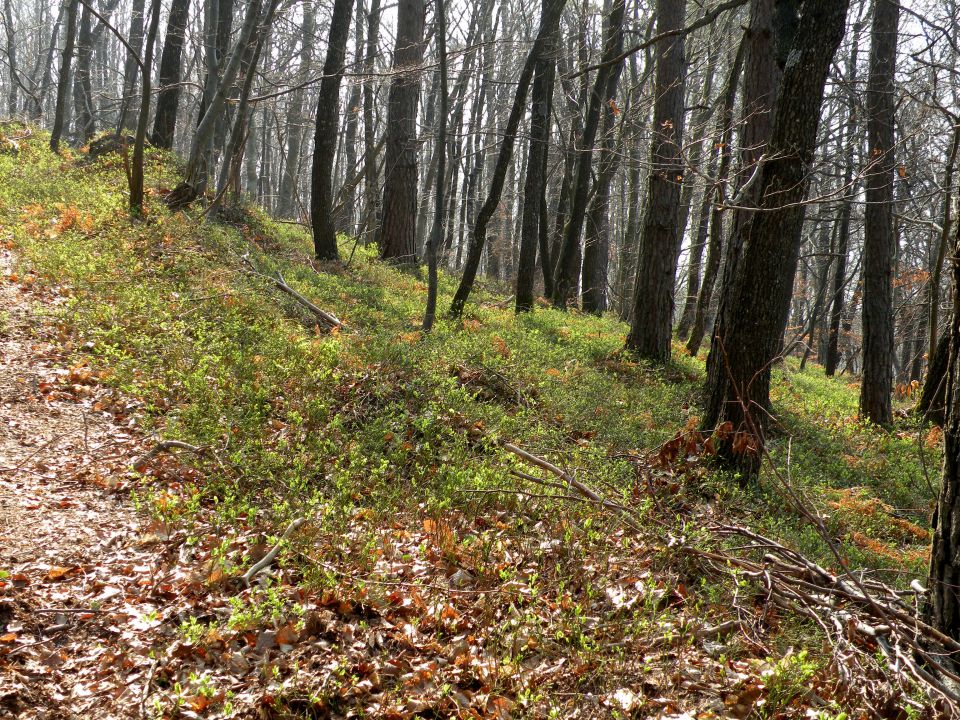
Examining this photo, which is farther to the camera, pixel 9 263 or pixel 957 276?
pixel 9 263

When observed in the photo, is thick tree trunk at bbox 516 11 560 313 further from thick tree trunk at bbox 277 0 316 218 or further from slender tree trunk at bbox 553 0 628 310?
thick tree trunk at bbox 277 0 316 218

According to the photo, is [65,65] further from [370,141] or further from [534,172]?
[534,172]

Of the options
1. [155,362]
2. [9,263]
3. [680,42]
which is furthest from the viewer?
[680,42]

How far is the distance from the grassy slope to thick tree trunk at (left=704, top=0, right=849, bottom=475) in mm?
592

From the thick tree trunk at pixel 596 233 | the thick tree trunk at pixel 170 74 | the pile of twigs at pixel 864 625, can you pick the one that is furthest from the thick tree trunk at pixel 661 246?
the thick tree trunk at pixel 170 74

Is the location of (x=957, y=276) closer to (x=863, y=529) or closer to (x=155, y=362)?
(x=863, y=529)

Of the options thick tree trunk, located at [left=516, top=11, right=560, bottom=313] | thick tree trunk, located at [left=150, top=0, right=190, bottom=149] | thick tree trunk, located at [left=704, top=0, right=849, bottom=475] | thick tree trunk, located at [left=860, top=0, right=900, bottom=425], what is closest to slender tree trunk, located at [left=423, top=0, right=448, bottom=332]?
thick tree trunk, located at [left=516, top=11, right=560, bottom=313]

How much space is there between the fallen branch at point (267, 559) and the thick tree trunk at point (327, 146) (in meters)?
10.2

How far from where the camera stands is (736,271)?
20.9 ft

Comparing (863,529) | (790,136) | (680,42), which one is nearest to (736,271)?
(790,136)

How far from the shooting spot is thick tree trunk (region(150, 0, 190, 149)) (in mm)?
15844

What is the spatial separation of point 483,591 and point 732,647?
1455 millimetres

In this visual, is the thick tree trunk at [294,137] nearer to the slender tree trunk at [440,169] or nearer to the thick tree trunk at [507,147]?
the thick tree trunk at [507,147]

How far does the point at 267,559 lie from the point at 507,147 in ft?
28.8
